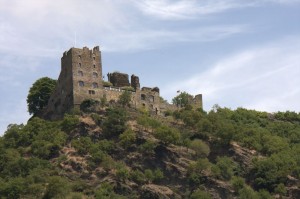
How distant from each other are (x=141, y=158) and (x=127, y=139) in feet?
9.97

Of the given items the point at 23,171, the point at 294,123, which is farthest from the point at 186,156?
the point at 294,123

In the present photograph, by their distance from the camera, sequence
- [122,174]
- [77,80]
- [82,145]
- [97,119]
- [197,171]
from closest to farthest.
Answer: [122,174]
[197,171]
[82,145]
[97,119]
[77,80]

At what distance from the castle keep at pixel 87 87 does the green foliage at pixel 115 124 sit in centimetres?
543

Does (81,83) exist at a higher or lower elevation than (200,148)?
higher

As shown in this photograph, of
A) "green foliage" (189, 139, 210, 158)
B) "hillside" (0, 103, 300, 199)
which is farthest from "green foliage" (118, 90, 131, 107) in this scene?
"green foliage" (189, 139, 210, 158)

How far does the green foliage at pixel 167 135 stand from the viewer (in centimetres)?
10419

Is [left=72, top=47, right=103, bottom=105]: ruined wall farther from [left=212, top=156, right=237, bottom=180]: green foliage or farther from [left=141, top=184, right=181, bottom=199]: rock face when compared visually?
[left=212, top=156, right=237, bottom=180]: green foliage

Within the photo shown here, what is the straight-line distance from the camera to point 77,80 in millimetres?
110375

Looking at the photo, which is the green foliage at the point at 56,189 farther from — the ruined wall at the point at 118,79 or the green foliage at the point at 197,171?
the ruined wall at the point at 118,79

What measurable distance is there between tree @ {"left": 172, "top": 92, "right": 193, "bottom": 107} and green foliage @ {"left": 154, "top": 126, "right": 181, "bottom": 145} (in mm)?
17963

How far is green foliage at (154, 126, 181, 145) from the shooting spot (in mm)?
104188

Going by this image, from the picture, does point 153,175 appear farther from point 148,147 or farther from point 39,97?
point 39,97

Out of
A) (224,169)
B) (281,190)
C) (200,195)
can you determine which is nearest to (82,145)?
(200,195)

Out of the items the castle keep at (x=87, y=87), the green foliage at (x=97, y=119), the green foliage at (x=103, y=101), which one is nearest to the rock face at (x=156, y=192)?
the green foliage at (x=97, y=119)
